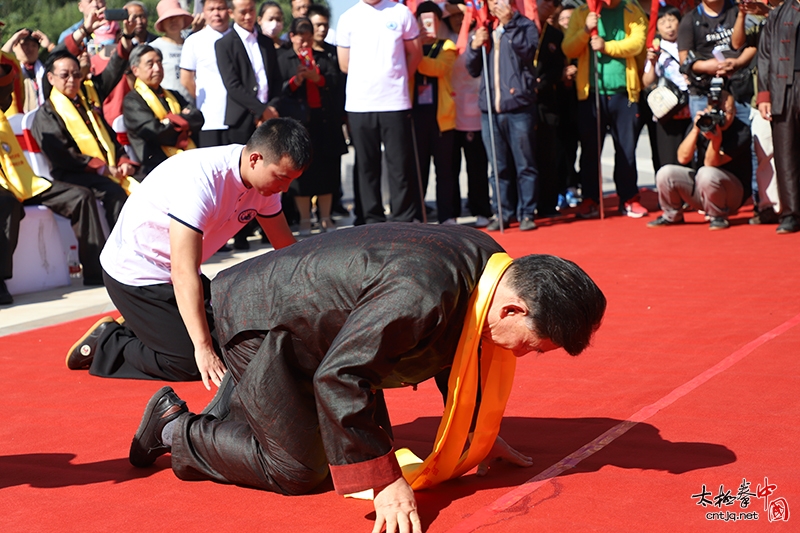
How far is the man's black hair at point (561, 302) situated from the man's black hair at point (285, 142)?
134 cm

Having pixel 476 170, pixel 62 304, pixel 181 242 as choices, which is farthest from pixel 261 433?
pixel 476 170

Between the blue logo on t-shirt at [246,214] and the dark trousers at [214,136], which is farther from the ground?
the dark trousers at [214,136]

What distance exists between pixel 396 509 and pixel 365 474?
0.11m

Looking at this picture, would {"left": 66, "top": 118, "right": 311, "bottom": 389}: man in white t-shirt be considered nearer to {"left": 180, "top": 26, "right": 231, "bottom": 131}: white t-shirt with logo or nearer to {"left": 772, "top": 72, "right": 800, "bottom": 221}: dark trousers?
{"left": 180, "top": 26, "right": 231, "bottom": 131}: white t-shirt with logo

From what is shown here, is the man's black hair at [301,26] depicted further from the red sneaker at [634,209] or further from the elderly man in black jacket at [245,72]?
the red sneaker at [634,209]

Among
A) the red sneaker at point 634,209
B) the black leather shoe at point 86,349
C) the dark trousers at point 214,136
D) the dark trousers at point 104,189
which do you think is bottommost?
the red sneaker at point 634,209

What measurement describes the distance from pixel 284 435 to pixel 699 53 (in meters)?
6.09

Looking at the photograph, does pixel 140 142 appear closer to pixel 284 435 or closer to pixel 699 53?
pixel 699 53

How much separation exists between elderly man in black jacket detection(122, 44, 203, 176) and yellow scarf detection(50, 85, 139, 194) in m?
0.20

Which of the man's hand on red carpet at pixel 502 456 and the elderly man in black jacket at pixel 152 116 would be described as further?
the elderly man in black jacket at pixel 152 116

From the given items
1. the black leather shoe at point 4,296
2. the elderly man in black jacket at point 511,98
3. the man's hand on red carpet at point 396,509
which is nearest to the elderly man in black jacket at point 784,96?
the elderly man in black jacket at point 511,98

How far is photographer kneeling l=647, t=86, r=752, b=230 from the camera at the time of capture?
707 cm

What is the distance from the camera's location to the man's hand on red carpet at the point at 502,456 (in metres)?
2.76

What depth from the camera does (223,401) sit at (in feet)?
9.60
